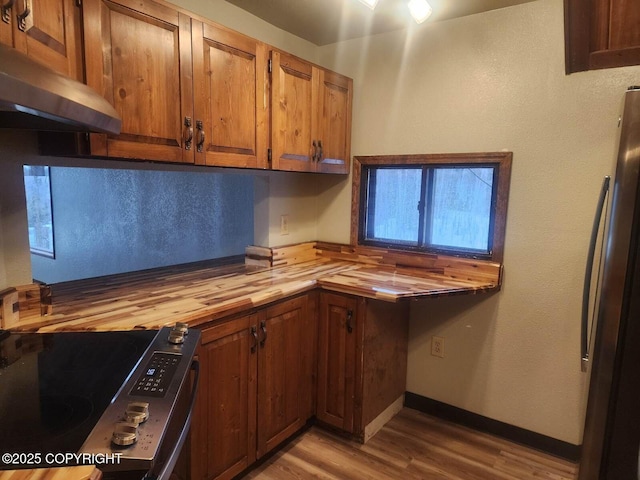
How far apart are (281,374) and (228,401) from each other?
354 millimetres

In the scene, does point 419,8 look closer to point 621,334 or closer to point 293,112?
point 293,112

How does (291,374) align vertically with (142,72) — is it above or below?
below

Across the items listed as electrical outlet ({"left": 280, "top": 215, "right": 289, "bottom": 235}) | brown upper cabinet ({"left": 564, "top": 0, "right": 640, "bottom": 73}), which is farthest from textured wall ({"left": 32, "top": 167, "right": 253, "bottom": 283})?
brown upper cabinet ({"left": 564, "top": 0, "right": 640, "bottom": 73})

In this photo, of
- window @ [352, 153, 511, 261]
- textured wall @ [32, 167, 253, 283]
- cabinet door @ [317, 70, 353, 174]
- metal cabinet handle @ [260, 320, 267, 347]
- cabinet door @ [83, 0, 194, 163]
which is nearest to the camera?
cabinet door @ [83, 0, 194, 163]

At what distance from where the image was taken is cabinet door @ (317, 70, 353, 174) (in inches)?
96.0

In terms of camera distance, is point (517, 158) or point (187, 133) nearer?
point (187, 133)

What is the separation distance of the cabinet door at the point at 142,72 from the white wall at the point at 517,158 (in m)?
1.34

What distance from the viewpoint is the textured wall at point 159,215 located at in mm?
3027

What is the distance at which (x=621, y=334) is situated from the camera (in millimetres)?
1019

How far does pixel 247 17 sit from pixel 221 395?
197 cm

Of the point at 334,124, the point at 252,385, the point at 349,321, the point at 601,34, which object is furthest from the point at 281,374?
the point at 601,34

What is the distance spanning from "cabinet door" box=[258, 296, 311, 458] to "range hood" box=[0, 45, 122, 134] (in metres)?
1.13

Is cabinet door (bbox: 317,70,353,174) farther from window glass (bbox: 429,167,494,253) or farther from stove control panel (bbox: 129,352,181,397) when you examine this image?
stove control panel (bbox: 129,352,181,397)

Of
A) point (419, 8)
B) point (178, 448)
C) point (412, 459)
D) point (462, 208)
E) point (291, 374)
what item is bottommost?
point (412, 459)
